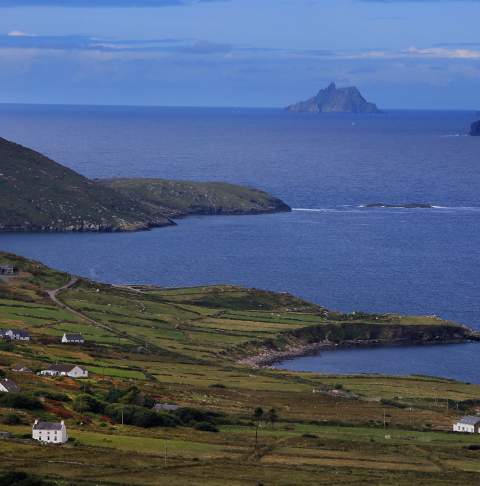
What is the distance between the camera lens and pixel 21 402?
8881cm

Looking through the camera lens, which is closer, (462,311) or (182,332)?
(182,332)

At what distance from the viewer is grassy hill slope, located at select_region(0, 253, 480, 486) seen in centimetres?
7706

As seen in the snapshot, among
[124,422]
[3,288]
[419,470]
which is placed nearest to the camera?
[419,470]

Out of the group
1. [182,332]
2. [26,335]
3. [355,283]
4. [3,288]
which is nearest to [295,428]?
[26,335]

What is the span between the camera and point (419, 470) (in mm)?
79500

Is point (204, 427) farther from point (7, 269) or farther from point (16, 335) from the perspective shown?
point (7, 269)

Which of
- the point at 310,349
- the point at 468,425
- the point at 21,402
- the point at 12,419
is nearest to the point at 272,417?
the point at 468,425

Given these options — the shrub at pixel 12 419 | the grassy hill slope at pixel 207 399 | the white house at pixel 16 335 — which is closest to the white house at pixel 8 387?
the grassy hill slope at pixel 207 399

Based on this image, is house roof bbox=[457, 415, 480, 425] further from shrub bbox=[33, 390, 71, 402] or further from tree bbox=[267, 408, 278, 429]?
shrub bbox=[33, 390, 71, 402]

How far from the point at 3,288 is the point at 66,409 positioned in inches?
2689

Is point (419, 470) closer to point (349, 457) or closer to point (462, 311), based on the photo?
point (349, 457)

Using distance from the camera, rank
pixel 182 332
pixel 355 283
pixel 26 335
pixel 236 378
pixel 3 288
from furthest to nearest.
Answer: pixel 355 283 < pixel 3 288 < pixel 182 332 < pixel 26 335 < pixel 236 378

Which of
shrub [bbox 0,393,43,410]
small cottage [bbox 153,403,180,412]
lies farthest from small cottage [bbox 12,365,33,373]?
shrub [bbox 0,393,43,410]

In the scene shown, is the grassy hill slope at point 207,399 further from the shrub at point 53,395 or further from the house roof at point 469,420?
the house roof at point 469,420
